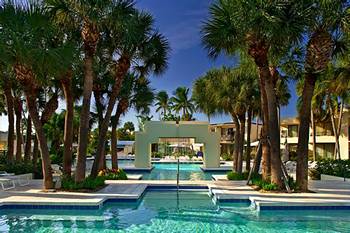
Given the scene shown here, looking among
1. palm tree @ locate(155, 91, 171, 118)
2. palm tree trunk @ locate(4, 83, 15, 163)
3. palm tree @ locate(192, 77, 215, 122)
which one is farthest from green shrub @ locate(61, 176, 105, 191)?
palm tree @ locate(155, 91, 171, 118)

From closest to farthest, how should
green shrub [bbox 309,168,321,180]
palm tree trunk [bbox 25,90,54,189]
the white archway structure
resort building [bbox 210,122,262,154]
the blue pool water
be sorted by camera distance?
the blue pool water < palm tree trunk [bbox 25,90,54,189] < green shrub [bbox 309,168,321,180] < the white archway structure < resort building [bbox 210,122,262,154]

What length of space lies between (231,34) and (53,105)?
9351 millimetres

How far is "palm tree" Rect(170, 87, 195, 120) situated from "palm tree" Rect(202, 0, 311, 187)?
4648cm

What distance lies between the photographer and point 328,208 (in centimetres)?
1219

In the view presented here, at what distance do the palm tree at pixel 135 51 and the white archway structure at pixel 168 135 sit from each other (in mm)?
11369

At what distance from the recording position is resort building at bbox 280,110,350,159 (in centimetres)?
3856

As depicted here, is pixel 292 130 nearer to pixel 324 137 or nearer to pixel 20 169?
pixel 324 137

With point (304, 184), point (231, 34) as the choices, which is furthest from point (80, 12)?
point (304, 184)

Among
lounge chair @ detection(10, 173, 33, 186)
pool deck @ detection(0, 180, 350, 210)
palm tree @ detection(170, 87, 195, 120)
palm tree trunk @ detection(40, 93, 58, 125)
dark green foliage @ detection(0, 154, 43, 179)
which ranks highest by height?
palm tree @ detection(170, 87, 195, 120)

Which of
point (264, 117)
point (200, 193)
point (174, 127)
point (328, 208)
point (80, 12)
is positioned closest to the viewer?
point (328, 208)

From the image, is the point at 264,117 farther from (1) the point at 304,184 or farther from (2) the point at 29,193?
(2) the point at 29,193

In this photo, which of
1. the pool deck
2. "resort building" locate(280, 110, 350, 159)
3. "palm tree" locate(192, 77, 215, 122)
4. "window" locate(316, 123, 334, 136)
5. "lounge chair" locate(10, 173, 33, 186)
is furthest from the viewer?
"window" locate(316, 123, 334, 136)

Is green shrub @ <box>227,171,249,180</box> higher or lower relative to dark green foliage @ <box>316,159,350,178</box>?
lower

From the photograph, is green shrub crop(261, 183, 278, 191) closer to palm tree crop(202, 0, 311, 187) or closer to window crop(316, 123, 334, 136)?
palm tree crop(202, 0, 311, 187)
